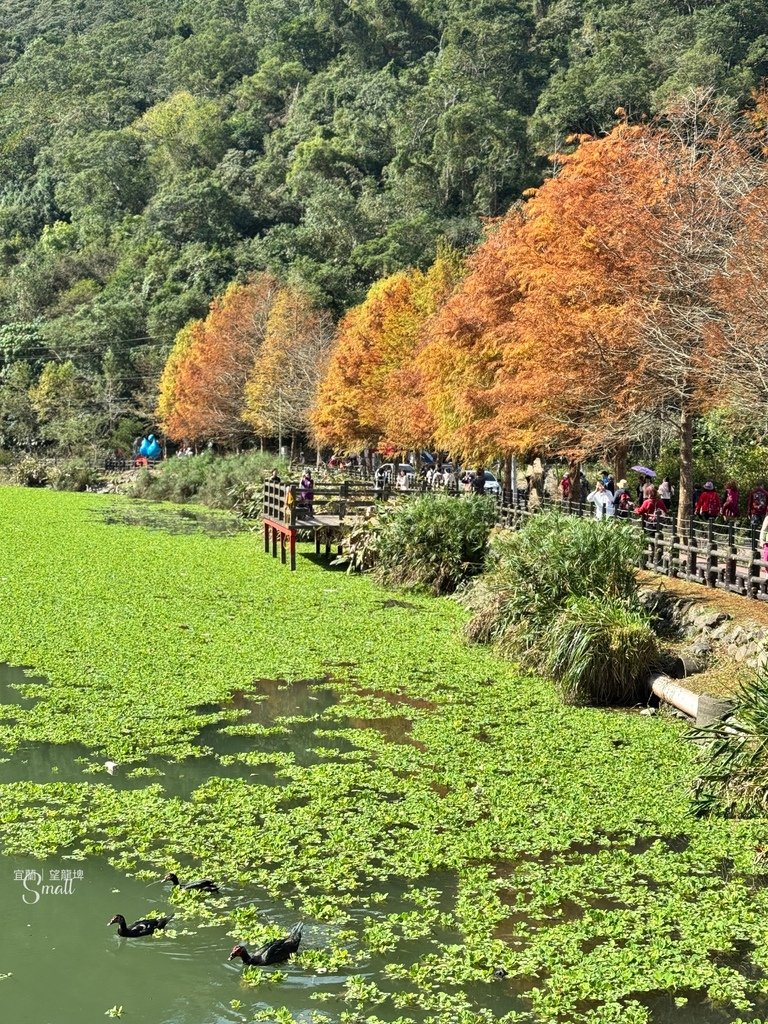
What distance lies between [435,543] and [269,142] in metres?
114

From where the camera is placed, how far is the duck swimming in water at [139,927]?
21.7 feet

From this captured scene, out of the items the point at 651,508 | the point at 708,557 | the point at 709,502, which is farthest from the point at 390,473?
the point at 708,557

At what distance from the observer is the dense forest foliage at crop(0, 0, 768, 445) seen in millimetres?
83750

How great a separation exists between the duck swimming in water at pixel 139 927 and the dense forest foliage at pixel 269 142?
177 feet

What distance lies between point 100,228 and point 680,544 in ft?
360

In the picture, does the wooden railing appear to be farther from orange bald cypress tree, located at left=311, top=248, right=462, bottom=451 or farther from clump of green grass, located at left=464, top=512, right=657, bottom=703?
orange bald cypress tree, located at left=311, top=248, right=462, bottom=451

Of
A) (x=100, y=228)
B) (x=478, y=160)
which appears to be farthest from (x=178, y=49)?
(x=478, y=160)

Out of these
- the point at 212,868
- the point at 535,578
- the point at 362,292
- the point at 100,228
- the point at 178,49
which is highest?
the point at 178,49

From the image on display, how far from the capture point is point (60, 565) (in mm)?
24484

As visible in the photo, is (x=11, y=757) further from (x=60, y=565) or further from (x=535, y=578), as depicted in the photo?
(x=60, y=565)

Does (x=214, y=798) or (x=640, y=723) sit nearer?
(x=214, y=798)

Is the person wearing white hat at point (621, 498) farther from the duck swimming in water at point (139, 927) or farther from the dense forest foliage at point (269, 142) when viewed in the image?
the dense forest foliage at point (269, 142)

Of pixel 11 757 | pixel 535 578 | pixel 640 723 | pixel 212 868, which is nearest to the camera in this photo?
pixel 212 868

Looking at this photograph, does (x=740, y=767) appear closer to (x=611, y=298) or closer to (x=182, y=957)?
(x=182, y=957)
